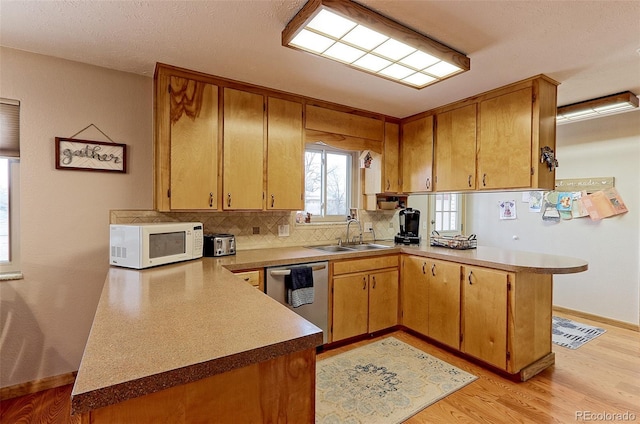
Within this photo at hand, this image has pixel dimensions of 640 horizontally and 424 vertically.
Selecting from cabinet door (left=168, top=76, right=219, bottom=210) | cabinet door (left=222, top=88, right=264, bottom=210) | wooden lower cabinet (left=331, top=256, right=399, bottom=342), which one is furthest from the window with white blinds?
wooden lower cabinet (left=331, top=256, right=399, bottom=342)

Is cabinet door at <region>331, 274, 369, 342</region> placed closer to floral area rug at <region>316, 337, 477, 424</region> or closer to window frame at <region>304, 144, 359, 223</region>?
floral area rug at <region>316, 337, 477, 424</region>

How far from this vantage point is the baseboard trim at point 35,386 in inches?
84.5

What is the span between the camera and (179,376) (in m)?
0.81

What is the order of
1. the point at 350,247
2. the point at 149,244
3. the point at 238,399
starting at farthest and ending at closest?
the point at 350,247
the point at 149,244
the point at 238,399

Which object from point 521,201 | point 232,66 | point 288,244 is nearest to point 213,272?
point 288,244

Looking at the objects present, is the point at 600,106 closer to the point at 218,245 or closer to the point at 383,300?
the point at 383,300

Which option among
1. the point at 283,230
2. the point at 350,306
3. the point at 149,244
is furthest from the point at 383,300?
the point at 149,244

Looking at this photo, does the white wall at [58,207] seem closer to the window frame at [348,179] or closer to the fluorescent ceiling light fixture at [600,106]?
the window frame at [348,179]

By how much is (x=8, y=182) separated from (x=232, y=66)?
177 cm

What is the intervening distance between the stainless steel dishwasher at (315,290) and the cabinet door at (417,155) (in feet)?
4.96

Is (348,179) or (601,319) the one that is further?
(348,179)

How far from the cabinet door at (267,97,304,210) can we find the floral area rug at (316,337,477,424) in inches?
57.4

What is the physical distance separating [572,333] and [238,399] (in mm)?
3833

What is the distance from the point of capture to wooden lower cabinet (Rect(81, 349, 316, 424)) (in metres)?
0.80
